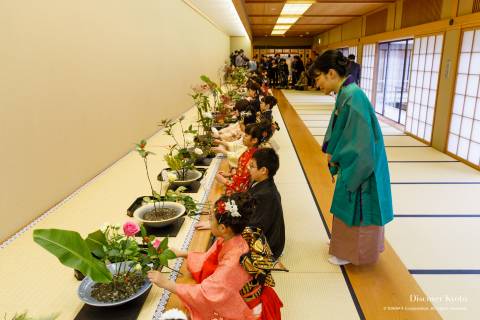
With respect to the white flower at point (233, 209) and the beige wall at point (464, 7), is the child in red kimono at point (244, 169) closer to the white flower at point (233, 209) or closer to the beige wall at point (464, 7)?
the white flower at point (233, 209)

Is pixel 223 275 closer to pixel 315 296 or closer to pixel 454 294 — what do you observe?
pixel 315 296

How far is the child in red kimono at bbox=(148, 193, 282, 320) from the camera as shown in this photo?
57.0 inches

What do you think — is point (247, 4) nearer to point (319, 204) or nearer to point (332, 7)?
point (332, 7)

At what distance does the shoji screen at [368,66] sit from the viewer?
10445mm

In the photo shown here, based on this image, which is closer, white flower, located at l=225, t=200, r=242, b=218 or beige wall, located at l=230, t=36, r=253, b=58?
white flower, located at l=225, t=200, r=242, b=218

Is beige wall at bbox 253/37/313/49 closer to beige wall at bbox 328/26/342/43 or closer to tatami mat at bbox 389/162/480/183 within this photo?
beige wall at bbox 328/26/342/43

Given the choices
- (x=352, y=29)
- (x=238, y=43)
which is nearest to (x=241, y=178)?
(x=352, y=29)

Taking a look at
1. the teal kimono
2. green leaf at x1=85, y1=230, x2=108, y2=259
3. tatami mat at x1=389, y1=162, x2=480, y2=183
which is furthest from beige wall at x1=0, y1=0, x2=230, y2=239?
tatami mat at x1=389, y1=162, x2=480, y2=183

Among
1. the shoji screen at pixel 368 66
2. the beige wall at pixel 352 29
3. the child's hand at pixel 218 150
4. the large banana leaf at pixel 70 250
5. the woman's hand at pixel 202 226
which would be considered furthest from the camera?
the beige wall at pixel 352 29

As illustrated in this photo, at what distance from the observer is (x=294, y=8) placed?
9.10m

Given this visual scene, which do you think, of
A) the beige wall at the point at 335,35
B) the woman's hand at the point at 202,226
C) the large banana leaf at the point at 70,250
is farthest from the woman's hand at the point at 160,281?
the beige wall at the point at 335,35

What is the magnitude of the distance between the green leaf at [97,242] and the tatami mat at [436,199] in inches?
120

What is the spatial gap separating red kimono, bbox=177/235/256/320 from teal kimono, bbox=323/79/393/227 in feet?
3.69

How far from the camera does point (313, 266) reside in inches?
107
